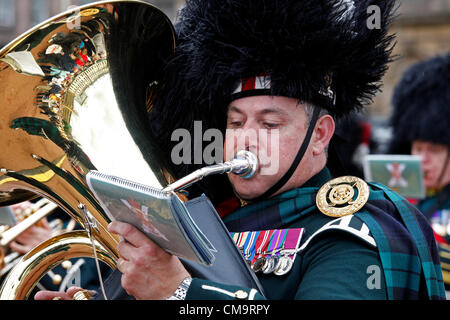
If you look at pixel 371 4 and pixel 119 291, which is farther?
pixel 371 4

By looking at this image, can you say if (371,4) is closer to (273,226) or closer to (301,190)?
(301,190)

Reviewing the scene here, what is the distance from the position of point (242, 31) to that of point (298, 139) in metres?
0.47

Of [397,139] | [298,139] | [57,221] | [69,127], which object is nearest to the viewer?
[69,127]

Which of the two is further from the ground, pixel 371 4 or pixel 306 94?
pixel 371 4

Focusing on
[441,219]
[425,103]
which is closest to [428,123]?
[425,103]

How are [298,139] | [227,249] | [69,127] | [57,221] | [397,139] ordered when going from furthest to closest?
[397,139] < [57,221] < [298,139] < [69,127] < [227,249]

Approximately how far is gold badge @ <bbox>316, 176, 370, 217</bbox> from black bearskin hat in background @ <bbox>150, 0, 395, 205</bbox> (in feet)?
1.13

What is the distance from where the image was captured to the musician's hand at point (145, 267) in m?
1.79

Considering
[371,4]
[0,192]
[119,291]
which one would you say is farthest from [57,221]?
[371,4]

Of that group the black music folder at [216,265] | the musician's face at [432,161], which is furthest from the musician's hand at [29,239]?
the musician's face at [432,161]

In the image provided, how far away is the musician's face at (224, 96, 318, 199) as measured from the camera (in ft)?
7.53

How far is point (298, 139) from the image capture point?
93.2 inches

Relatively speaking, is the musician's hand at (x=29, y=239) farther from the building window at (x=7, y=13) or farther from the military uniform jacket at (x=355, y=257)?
the building window at (x=7, y=13)

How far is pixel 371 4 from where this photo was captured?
2506 mm
